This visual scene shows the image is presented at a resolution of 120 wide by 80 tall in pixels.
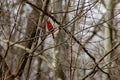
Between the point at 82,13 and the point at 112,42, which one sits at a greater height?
the point at 82,13

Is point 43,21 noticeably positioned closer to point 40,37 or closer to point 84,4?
point 40,37

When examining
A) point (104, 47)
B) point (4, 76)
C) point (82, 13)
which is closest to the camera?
point (82, 13)

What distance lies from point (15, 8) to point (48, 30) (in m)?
0.53

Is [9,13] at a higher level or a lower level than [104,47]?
higher

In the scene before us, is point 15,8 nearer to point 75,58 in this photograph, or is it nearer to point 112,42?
point 75,58

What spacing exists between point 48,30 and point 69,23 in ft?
0.80

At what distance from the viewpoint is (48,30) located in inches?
137

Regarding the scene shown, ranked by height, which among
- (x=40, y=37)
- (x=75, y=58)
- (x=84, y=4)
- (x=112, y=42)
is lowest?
(x=112, y=42)

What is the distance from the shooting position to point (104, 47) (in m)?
5.20

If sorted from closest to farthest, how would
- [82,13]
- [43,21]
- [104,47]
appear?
[82,13] < [43,21] < [104,47]

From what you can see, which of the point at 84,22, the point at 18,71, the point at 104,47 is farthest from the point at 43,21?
the point at 104,47

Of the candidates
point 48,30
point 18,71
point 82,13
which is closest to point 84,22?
point 82,13

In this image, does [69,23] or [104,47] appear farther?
[104,47]

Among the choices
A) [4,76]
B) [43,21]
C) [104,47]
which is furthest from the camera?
[104,47]
